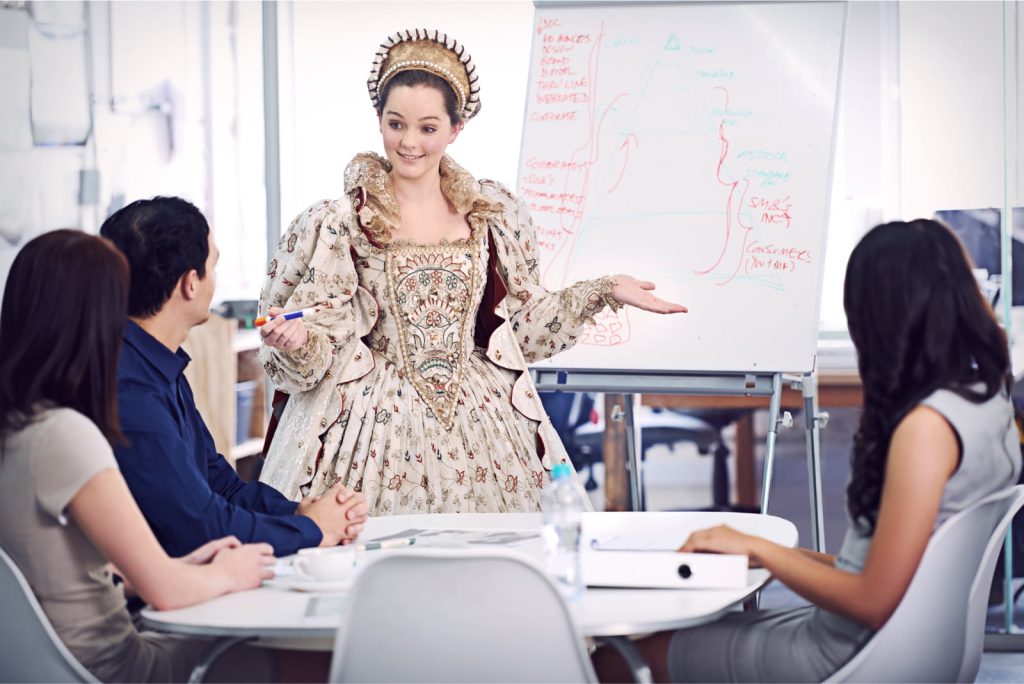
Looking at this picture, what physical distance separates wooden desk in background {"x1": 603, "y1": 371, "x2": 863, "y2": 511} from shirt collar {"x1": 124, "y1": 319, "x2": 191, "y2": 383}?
3395mm

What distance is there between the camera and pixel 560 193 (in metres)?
3.52

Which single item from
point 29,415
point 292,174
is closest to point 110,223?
point 29,415

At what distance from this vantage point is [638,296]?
2760 millimetres

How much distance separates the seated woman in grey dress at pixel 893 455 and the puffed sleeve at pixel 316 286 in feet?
3.86

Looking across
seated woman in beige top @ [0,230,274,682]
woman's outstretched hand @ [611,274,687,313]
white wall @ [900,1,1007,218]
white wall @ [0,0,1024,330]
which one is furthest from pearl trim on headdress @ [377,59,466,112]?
white wall @ [900,1,1007,218]

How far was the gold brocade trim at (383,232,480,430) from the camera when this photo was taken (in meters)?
2.71

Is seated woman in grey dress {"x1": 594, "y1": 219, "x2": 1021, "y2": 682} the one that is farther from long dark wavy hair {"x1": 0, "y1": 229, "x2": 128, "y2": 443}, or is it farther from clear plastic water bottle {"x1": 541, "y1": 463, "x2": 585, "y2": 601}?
long dark wavy hair {"x1": 0, "y1": 229, "x2": 128, "y2": 443}

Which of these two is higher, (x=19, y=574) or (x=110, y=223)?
(x=110, y=223)

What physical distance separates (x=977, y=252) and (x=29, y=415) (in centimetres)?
295

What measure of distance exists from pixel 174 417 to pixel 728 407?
15.2 feet

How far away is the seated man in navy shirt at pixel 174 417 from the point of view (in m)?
1.80

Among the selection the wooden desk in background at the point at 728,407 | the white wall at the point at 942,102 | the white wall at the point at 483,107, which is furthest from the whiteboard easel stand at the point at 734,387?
the white wall at the point at 942,102

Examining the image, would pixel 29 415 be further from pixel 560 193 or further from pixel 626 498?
pixel 626 498

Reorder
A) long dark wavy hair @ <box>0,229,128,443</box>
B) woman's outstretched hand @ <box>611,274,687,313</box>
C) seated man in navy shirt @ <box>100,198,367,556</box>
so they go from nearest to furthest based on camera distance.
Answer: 1. long dark wavy hair @ <box>0,229,128,443</box>
2. seated man in navy shirt @ <box>100,198,367,556</box>
3. woman's outstretched hand @ <box>611,274,687,313</box>
